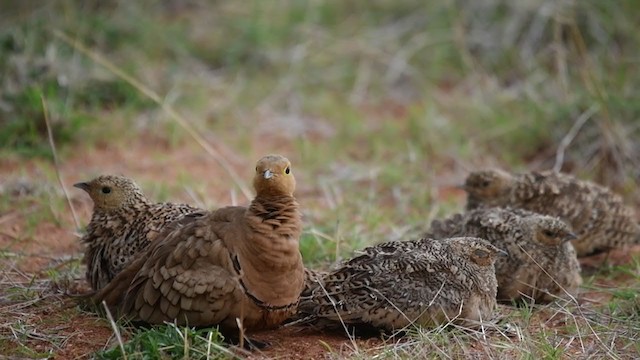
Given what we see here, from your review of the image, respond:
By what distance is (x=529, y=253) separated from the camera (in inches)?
206

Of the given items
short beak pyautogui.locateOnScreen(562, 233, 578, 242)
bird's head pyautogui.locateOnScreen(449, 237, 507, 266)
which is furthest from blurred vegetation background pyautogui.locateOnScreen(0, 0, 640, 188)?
bird's head pyautogui.locateOnScreen(449, 237, 507, 266)

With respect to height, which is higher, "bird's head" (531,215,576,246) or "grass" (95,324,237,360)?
"bird's head" (531,215,576,246)

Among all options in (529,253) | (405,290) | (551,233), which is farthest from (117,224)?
(551,233)

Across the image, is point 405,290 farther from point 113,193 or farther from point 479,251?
point 113,193

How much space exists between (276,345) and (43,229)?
2284 millimetres

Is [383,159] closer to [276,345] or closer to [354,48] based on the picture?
[354,48]

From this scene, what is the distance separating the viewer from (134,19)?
955 centimetres

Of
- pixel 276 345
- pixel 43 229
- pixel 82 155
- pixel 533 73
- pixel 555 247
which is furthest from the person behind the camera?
pixel 533 73

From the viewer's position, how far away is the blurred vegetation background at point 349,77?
7.63 m

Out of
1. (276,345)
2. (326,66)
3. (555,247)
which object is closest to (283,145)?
(326,66)

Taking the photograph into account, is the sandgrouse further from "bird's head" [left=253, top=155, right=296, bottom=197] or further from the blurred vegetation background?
the blurred vegetation background

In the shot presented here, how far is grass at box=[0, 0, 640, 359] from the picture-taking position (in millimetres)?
5914

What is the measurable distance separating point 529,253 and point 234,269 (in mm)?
1734

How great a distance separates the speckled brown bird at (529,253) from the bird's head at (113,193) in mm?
1737
